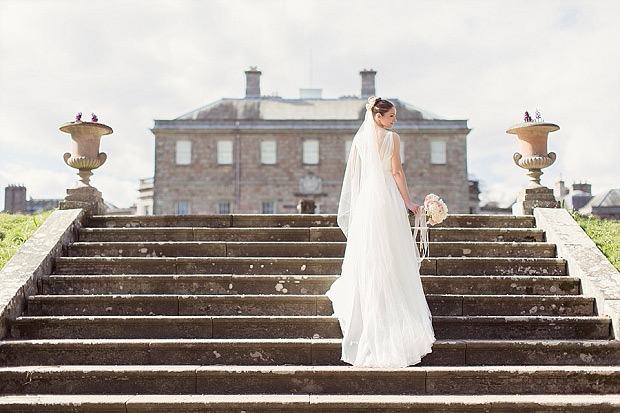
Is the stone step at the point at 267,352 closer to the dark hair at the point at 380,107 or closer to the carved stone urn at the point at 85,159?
the dark hair at the point at 380,107

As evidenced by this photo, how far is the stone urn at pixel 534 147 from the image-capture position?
7.63 metres

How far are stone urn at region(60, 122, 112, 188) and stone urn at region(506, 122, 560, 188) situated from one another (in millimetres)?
5770

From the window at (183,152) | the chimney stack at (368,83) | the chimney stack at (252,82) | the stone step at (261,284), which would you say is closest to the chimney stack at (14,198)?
the window at (183,152)

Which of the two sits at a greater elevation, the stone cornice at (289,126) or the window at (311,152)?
the stone cornice at (289,126)

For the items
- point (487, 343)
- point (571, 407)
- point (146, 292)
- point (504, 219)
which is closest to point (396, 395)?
point (487, 343)

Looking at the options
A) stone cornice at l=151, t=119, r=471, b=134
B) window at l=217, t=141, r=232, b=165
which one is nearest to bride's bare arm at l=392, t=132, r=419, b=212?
stone cornice at l=151, t=119, r=471, b=134

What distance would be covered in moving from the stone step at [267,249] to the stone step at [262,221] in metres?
0.70

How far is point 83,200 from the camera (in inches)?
296

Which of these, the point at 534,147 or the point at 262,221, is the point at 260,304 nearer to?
the point at 262,221

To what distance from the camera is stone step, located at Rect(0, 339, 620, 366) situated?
4.80 metres

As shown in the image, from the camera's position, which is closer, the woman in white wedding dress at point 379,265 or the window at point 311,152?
the woman in white wedding dress at point 379,265

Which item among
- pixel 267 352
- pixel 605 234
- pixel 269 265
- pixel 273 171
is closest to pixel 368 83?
pixel 273 171

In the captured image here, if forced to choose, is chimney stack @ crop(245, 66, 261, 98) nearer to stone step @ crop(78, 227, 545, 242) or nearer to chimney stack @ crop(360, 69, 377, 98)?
chimney stack @ crop(360, 69, 377, 98)

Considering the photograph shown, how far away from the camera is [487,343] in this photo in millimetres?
4820
